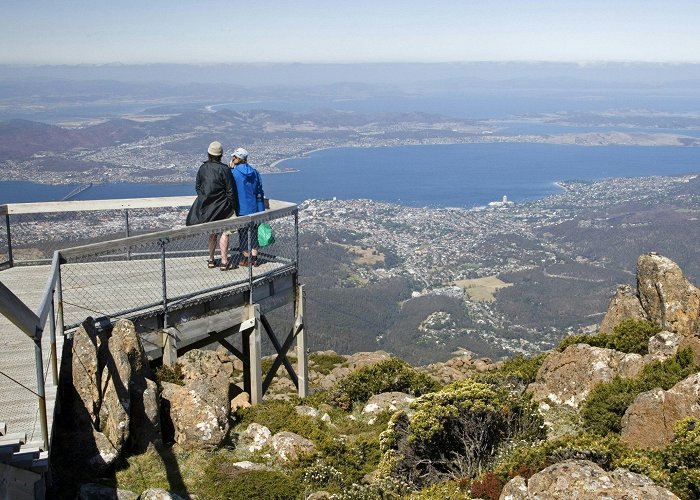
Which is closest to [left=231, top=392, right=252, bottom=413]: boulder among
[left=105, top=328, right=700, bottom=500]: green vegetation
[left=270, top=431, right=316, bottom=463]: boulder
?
[left=105, top=328, right=700, bottom=500]: green vegetation

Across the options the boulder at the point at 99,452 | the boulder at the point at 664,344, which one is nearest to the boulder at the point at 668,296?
the boulder at the point at 664,344

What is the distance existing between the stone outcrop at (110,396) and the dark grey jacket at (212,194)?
2947 mm

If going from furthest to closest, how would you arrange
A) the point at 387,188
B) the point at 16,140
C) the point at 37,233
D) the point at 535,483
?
1. the point at 387,188
2. the point at 16,140
3. the point at 37,233
4. the point at 535,483

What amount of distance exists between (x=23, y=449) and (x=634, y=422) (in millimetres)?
5718

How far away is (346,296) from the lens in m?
66.2

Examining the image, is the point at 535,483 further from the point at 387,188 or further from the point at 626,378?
the point at 387,188

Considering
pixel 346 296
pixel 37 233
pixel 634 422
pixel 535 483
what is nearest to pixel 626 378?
pixel 634 422

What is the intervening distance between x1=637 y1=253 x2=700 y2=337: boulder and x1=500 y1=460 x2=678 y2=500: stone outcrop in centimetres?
647

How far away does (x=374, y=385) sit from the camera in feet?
36.5

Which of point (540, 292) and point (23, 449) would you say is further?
point (540, 292)

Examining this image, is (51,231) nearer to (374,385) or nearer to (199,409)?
(374,385)

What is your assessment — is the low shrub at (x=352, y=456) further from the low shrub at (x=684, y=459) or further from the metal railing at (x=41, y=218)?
the metal railing at (x=41, y=218)

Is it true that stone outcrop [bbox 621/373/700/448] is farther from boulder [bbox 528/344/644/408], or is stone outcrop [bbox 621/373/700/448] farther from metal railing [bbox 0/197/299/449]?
metal railing [bbox 0/197/299/449]

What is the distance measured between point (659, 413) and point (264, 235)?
17.6 feet
